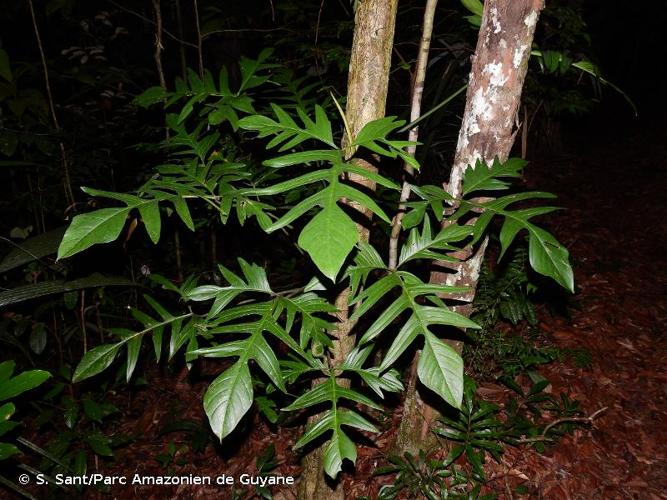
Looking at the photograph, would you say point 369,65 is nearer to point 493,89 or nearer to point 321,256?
point 493,89

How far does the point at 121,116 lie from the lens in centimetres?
347

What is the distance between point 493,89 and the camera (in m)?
1.59

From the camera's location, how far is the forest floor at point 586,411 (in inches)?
87.7

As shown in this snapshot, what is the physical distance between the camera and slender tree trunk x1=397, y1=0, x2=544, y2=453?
1502mm

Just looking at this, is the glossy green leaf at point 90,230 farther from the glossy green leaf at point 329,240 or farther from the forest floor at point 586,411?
the forest floor at point 586,411

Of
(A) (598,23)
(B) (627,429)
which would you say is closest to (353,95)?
(B) (627,429)

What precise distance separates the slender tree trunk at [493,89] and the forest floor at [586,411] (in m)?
1.09

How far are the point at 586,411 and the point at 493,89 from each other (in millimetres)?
1948

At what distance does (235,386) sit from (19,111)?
210 cm

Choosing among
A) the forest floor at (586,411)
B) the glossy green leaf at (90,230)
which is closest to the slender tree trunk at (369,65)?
the glossy green leaf at (90,230)

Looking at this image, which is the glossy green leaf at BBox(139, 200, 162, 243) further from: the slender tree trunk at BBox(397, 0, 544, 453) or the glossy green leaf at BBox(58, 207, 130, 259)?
the slender tree trunk at BBox(397, 0, 544, 453)

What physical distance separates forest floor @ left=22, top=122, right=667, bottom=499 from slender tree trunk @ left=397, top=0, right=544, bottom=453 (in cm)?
109

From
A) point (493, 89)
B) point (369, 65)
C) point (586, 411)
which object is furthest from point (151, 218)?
point (586, 411)

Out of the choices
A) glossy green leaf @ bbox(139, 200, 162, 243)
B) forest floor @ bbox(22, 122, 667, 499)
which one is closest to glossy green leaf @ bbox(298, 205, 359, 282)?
glossy green leaf @ bbox(139, 200, 162, 243)
